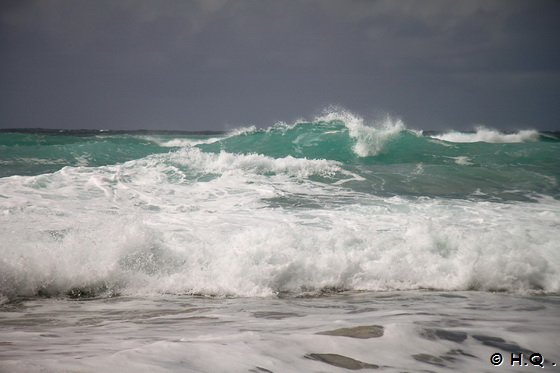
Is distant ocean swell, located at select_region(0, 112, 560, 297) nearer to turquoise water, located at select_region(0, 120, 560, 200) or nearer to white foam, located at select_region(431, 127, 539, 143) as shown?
turquoise water, located at select_region(0, 120, 560, 200)

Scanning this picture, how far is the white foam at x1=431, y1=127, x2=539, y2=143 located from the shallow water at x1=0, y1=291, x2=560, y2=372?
24238 millimetres

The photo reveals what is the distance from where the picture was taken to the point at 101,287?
5.68m

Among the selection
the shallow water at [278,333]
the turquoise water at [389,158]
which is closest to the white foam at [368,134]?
the turquoise water at [389,158]

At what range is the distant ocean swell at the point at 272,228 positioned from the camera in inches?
231

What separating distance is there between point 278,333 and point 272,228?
3.67m

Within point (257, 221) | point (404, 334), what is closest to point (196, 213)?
point (257, 221)

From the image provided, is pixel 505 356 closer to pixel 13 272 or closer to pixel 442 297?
pixel 442 297

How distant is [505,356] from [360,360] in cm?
92

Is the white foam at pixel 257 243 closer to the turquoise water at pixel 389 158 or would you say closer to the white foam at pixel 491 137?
the turquoise water at pixel 389 158

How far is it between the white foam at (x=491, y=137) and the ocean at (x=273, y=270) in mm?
Answer: 15148

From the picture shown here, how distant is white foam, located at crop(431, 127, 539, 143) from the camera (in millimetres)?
28250

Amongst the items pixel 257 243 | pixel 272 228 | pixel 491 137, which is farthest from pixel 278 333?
pixel 491 137

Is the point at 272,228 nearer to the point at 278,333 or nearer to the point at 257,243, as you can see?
the point at 257,243

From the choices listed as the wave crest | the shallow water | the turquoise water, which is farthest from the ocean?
the wave crest
